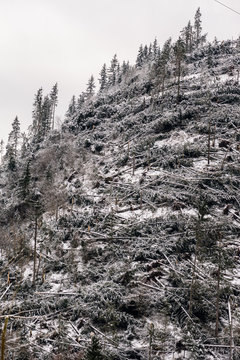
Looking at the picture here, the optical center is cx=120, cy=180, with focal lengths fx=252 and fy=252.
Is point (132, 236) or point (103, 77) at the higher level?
point (103, 77)

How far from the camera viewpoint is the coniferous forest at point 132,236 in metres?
14.6

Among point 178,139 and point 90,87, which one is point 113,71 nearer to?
point 90,87

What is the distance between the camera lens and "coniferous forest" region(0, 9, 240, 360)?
14555 millimetres

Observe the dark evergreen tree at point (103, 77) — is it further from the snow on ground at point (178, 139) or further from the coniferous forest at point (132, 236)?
the snow on ground at point (178, 139)

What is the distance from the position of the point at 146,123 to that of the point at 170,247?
28.4 metres

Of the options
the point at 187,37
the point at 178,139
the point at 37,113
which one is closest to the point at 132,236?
the point at 178,139

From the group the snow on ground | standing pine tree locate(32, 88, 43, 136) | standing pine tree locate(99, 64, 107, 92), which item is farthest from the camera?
standing pine tree locate(99, 64, 107, 92)

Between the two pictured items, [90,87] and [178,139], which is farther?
[90,87]

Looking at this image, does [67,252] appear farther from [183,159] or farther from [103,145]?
[103,145]

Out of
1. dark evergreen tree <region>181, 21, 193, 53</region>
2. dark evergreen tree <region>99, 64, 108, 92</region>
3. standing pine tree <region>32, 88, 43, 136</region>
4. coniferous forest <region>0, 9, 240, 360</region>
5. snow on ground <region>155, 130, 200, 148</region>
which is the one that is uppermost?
dark evergreen tree <region>181, 21, 193, 53</region>

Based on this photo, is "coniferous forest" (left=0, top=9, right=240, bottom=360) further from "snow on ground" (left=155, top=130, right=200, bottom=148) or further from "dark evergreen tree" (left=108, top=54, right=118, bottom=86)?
"dark evergreen tree" (left=108, top=54, right=118, bottom=86)

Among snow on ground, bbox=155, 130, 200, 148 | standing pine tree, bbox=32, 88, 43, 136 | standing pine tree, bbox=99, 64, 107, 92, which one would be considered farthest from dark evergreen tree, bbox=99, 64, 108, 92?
snow on ground, bbox=155, 130, 200, 148

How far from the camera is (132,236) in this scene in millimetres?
23047

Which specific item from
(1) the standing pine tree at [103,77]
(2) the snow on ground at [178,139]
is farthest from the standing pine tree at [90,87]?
(2) the snow on ground at [178,139]
